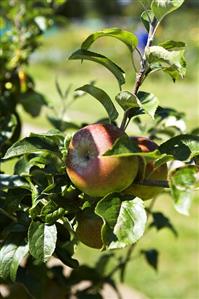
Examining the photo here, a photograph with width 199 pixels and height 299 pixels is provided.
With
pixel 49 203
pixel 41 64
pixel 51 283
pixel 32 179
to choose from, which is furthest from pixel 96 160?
pixel 41 64

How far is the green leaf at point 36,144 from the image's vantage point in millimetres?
1084

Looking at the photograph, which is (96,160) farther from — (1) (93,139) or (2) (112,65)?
(2) (112,65)

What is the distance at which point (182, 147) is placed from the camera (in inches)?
40.9

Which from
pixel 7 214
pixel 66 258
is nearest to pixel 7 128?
pixel 7 214

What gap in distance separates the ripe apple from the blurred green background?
0.28 metres

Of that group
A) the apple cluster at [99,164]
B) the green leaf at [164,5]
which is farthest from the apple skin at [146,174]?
the green leaf at [164,5]

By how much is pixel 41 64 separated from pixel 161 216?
12939 millimetres

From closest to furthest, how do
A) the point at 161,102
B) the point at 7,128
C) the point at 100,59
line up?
1. the point at 100,59
2. the point at 7,128
3. the point at 161,102

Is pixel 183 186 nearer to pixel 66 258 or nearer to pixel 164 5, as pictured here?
pixel 164 5

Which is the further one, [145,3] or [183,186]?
[145,3]

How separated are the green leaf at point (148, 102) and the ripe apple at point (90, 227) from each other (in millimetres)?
211

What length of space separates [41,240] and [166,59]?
15.3 inches

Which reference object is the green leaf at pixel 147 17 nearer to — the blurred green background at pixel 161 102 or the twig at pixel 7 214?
the blurred green background at pixel 161 102

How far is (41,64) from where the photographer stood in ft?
47.5
